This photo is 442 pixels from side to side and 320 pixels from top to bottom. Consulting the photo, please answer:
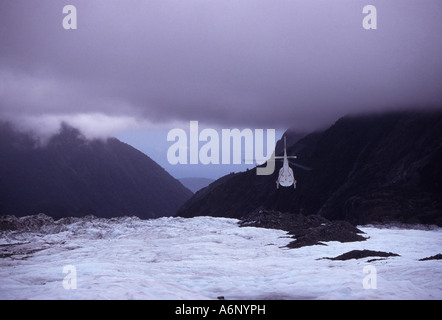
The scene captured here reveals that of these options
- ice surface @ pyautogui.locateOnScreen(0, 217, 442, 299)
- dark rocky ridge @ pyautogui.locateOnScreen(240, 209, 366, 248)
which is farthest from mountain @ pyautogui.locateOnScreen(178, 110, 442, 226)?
ice surface @ pyautogui.locateOnScreen(0, 217, 442, 299)

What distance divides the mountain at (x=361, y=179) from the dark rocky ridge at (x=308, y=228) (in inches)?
912

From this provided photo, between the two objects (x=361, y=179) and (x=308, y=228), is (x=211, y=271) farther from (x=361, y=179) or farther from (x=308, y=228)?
(x=361, y=179)

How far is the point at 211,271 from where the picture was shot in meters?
17.9

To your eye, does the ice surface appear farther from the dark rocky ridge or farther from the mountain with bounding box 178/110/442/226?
the mountain with bounding box 178/110/442/226

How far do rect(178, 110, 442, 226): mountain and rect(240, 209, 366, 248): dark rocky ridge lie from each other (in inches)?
912

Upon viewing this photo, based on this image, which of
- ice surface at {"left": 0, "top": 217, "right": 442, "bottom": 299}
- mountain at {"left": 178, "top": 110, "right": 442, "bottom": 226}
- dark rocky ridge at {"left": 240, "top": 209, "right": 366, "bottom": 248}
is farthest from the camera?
mountain at {"left": 178, "top": 110, "right": 442, "bottom": 226}

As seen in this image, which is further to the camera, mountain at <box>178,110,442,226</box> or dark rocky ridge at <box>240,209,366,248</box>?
mountain at <box>178,110,442,226</box>

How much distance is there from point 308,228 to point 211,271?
25083 mm

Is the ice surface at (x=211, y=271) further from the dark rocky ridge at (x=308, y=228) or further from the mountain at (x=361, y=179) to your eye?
the mountain at (x=361, y=179)

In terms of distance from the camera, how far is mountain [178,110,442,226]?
238 feet

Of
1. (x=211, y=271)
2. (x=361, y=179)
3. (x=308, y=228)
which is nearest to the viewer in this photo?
(x=211, y=271)

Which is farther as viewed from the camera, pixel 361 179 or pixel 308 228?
pixel 361 179

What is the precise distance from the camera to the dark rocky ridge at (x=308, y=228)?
102 ft

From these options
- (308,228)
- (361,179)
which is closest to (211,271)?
(308,228)
